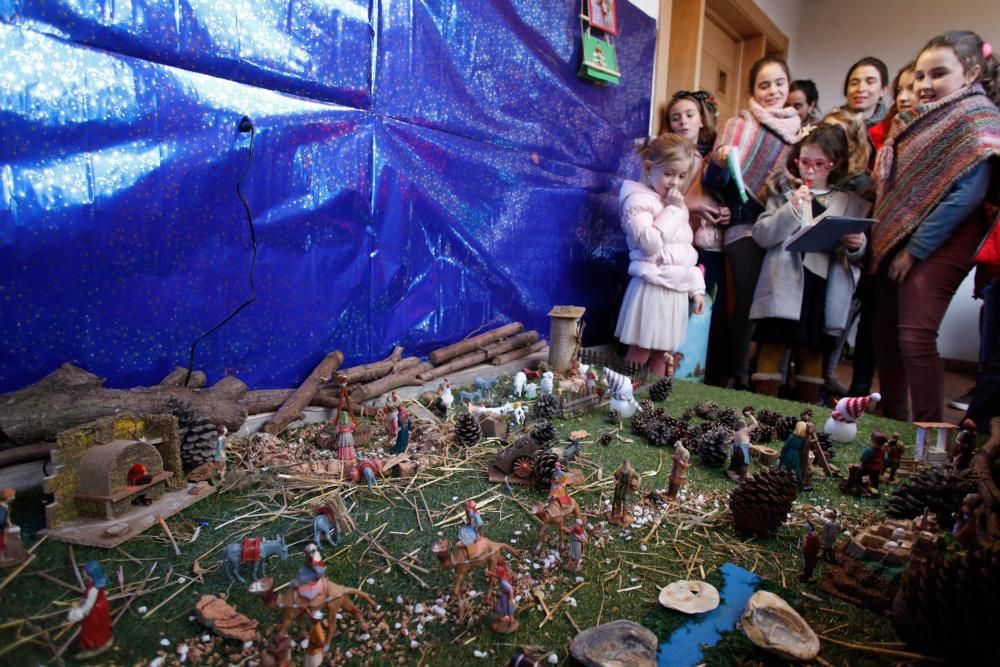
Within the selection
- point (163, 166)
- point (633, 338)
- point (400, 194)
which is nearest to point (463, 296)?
point (400, 194)

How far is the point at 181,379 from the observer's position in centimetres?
216

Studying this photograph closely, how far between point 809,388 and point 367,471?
11.1ft

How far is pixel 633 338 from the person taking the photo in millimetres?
3623

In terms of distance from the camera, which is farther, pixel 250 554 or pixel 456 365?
pixel 456 365

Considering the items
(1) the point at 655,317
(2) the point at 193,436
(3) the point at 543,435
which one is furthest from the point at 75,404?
(1) the point at 655,317

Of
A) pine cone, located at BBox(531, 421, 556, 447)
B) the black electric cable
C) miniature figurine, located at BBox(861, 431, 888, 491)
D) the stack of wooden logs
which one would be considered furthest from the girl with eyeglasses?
the black electric cable

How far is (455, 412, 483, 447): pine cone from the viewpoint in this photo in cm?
227

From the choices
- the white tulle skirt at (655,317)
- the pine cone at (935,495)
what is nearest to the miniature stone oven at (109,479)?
the pine cone at (935,495)

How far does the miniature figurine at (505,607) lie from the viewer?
3.98 feet

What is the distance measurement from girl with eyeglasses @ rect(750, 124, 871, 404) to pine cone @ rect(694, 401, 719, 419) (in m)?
1.23

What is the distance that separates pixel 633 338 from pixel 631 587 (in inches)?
93.3

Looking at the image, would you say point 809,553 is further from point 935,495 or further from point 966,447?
point 966,447

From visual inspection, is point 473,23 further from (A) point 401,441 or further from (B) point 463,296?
(A) point 401,441

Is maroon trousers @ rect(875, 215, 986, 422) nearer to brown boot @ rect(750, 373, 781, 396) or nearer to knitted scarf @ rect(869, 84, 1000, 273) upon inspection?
knitted scarf @ rect(869, 84, 1000, 273)
